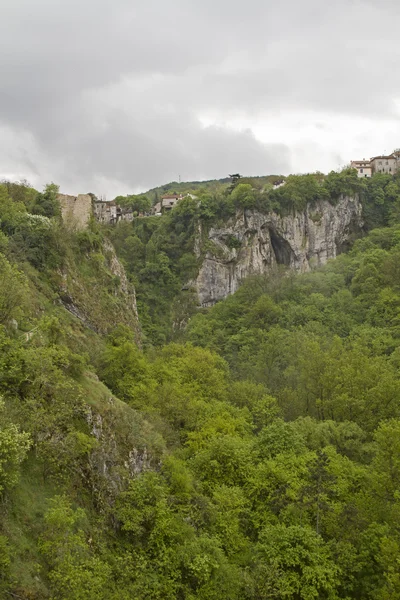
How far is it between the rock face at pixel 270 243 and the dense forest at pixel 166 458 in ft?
111

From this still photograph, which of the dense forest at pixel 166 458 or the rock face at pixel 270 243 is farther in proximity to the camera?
the rock face at pixel 270 243

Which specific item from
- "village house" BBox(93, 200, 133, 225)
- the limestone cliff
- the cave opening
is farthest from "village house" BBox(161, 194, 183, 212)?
the limestone cliff

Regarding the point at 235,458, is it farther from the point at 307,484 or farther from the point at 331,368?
the point at 331,368

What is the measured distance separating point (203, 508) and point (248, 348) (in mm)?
33479

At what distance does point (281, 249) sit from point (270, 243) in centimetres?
273

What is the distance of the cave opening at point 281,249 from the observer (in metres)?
78.1

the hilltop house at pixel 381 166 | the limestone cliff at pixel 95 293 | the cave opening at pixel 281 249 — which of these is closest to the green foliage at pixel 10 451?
the limestone cliff at pixel 95 293

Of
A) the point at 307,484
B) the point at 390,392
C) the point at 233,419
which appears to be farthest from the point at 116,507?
the point at 390,392

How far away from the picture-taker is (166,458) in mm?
18547

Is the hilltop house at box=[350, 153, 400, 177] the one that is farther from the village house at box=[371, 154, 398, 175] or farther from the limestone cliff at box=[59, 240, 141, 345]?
the limestone cliff at box=[59, 240, 141, 345]

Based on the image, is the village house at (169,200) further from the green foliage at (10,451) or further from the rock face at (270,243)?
the green foliage at (10,451)

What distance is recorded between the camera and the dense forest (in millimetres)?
12828

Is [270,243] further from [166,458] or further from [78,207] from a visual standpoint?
[166,458]

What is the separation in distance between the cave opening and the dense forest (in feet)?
126
